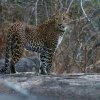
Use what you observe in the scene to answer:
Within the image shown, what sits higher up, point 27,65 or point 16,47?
point 16,47

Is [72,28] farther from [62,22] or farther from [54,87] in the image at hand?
[54,87]

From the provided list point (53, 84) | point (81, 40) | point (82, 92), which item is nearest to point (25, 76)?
point (53, 84)

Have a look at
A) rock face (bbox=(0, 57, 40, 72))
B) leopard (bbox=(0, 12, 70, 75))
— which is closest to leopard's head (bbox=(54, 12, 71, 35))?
leopard (bbox=(0, 12, 70, 75))

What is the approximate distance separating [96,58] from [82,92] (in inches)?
203

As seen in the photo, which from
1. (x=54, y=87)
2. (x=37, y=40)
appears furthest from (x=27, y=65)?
(x=54, y=87)

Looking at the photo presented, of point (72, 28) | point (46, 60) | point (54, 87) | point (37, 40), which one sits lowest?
point (54, 87)

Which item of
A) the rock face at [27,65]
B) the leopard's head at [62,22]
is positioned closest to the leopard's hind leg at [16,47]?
the leopard's head at [62,22]

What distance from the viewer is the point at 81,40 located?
1251 centimetres

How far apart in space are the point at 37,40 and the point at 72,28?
2.85 m

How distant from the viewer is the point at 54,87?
22.3 ft

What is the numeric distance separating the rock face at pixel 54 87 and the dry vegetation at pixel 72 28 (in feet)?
11.2

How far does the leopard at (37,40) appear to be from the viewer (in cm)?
892

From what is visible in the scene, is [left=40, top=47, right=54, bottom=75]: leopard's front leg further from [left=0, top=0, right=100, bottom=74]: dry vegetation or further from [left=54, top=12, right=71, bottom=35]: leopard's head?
[left=0, top=0, right=100, bottom=74]: dry vegetation

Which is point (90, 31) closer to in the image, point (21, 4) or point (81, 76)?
point (21, 4)
